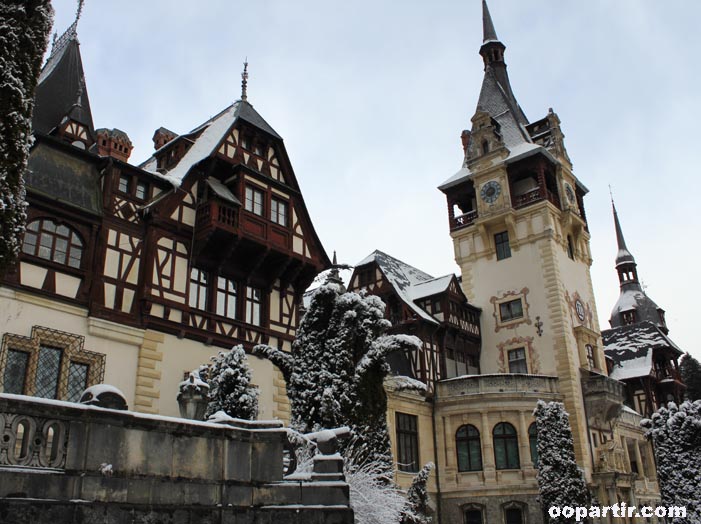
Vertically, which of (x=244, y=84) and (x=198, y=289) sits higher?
(x=244, y=84)

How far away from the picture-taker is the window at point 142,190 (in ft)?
69.5

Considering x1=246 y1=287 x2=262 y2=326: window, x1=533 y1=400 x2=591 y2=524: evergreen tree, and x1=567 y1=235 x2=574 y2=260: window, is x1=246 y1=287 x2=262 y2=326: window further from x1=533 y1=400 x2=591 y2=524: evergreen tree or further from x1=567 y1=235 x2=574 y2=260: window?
x1=567 y1=235 x2=574 y2=260: window

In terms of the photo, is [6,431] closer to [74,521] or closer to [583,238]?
[74,521]

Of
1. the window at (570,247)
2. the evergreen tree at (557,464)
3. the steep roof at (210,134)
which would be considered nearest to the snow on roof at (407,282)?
the window at (570,247)

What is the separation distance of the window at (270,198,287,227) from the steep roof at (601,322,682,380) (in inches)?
1235

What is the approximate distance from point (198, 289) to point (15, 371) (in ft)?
20.3

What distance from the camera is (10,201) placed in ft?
31.1

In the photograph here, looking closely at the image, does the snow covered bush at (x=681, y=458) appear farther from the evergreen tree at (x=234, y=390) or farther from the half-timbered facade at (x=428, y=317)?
the evergreen tree at (x=234, y=390)

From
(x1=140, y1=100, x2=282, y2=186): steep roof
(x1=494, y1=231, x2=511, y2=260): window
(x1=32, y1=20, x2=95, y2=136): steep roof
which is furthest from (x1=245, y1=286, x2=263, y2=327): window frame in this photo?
(x1=494, y1=231, x2=511, y2=260): window

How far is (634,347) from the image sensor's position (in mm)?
49562

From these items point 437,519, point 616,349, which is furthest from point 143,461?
point 616,349

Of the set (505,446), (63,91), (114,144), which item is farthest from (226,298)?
(505,446)

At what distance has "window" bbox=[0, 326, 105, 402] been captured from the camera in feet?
55.3

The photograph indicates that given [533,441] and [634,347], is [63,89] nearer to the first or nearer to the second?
[533,441]
